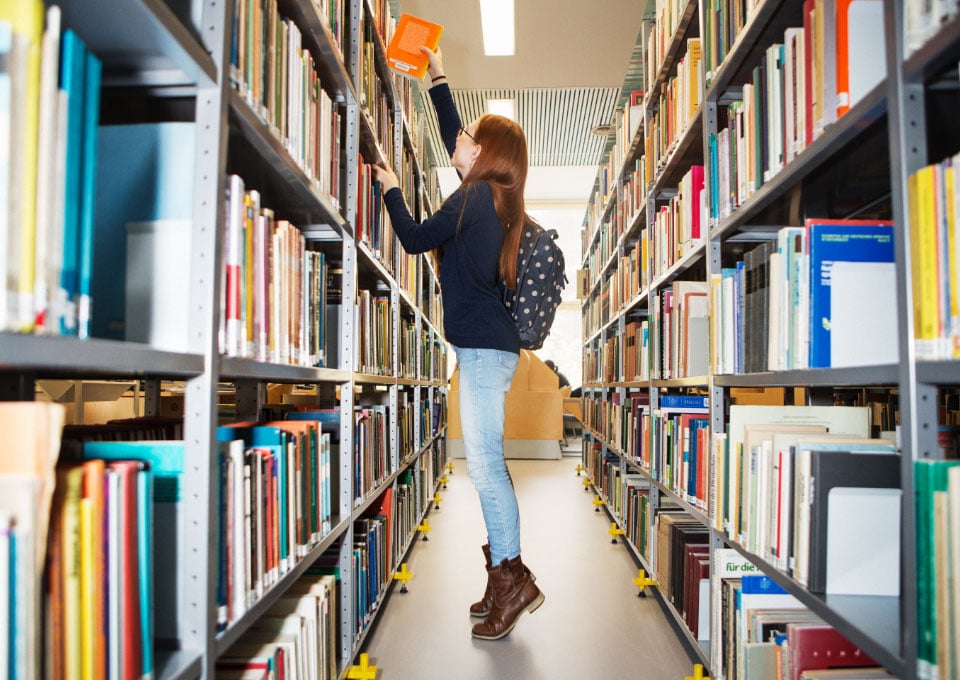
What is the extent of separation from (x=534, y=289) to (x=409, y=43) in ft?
3.54

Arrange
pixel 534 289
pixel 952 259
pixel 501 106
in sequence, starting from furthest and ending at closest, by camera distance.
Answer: pixel 501 106
pixel 534 289
pixel 952 259

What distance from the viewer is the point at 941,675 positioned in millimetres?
744

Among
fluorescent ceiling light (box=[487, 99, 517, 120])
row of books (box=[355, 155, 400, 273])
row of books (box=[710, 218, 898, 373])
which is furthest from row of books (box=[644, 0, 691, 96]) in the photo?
fluorescent ceiling light (box=[487, 99, 517, 120])

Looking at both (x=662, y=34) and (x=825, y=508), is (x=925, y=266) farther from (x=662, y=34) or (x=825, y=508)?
(x=662, y=34)

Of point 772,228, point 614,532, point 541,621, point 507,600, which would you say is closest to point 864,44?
point 772,228

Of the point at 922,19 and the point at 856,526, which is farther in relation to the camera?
the point at 856,526

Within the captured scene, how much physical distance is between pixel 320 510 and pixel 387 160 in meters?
1.58

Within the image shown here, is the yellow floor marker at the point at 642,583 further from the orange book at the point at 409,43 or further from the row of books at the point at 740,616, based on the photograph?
the orange book at the point at 409,43

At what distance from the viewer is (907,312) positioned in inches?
32.5

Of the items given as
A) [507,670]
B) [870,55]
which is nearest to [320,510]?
[507,670]

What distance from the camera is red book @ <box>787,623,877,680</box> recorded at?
3.77ft

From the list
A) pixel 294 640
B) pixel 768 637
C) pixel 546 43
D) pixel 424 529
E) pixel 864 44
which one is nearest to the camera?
pixel 864 44

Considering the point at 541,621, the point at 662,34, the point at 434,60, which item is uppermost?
the point at 662,34

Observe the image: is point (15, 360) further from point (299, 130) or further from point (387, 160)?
point (387, 160)
